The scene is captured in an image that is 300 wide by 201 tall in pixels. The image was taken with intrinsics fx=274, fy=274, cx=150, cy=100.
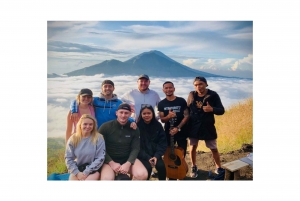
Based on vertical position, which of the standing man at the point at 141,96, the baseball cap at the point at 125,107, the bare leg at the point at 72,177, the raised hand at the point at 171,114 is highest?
the standing man at the point at 141,96

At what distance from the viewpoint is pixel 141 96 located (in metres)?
4.13

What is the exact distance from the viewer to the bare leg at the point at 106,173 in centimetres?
388

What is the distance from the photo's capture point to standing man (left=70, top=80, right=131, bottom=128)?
4023mm

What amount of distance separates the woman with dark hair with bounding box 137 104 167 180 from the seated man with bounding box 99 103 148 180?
10 cm

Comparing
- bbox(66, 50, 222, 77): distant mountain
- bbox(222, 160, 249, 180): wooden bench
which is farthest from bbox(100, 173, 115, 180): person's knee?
bbox(222, 160, 249, 180): wooden bench

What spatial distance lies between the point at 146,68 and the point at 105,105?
87cm

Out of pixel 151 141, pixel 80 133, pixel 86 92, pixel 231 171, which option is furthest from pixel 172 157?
pixel 86 92

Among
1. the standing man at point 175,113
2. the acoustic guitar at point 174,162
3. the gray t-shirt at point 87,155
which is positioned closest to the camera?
the gray t-shirt at point 87,155

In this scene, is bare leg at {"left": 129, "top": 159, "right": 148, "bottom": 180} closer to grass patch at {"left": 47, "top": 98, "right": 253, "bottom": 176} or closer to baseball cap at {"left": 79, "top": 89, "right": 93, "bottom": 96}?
grass patch at {"left": 47, "top": 98, "right": 253, "bottom": 176}

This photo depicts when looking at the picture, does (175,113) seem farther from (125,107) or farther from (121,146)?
(121,146)

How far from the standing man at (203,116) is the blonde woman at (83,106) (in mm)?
1469

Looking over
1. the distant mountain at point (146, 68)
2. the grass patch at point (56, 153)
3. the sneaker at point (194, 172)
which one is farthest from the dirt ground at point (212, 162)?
the grass patch at point (56, 153)

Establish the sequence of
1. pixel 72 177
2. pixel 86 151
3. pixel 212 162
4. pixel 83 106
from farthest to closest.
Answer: pixel 212 162
pixel 83 106
pixel 72 177
pixel 86 151

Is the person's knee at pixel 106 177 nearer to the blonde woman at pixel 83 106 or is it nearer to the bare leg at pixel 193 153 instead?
the blonde woman at pixel 83 106
